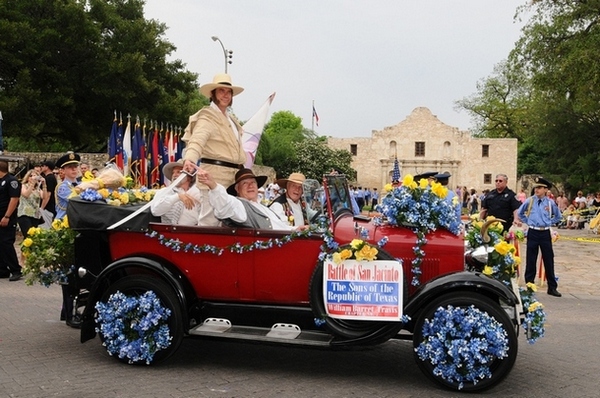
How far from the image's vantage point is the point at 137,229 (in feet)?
17.5

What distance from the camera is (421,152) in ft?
216

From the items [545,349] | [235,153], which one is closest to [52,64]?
[235,153]

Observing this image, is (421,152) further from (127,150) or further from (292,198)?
(292,198)

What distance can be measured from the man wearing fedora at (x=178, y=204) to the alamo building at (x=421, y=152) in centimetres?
6050

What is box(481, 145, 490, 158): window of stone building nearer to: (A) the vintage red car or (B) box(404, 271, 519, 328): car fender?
(A) the vintage red car

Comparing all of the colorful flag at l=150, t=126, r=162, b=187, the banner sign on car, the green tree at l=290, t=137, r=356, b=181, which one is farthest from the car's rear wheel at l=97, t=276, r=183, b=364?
the green tree at l=290, t=137, r=356, b=181

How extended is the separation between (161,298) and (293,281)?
43.3 inches

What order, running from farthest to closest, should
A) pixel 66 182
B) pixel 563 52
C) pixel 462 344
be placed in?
pixel 563 52
pixel 66 182
pixel 462 344

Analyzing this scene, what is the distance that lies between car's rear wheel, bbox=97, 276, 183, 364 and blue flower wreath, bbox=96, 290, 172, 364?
0.03 m

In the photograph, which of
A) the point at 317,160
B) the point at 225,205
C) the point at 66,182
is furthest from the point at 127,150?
the point at 317,160

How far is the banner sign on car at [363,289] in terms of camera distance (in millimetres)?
4758

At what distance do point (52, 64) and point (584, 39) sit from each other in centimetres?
2400

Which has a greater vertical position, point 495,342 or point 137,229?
point 137,229

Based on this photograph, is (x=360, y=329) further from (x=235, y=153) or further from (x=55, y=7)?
(x=55, y=7)
